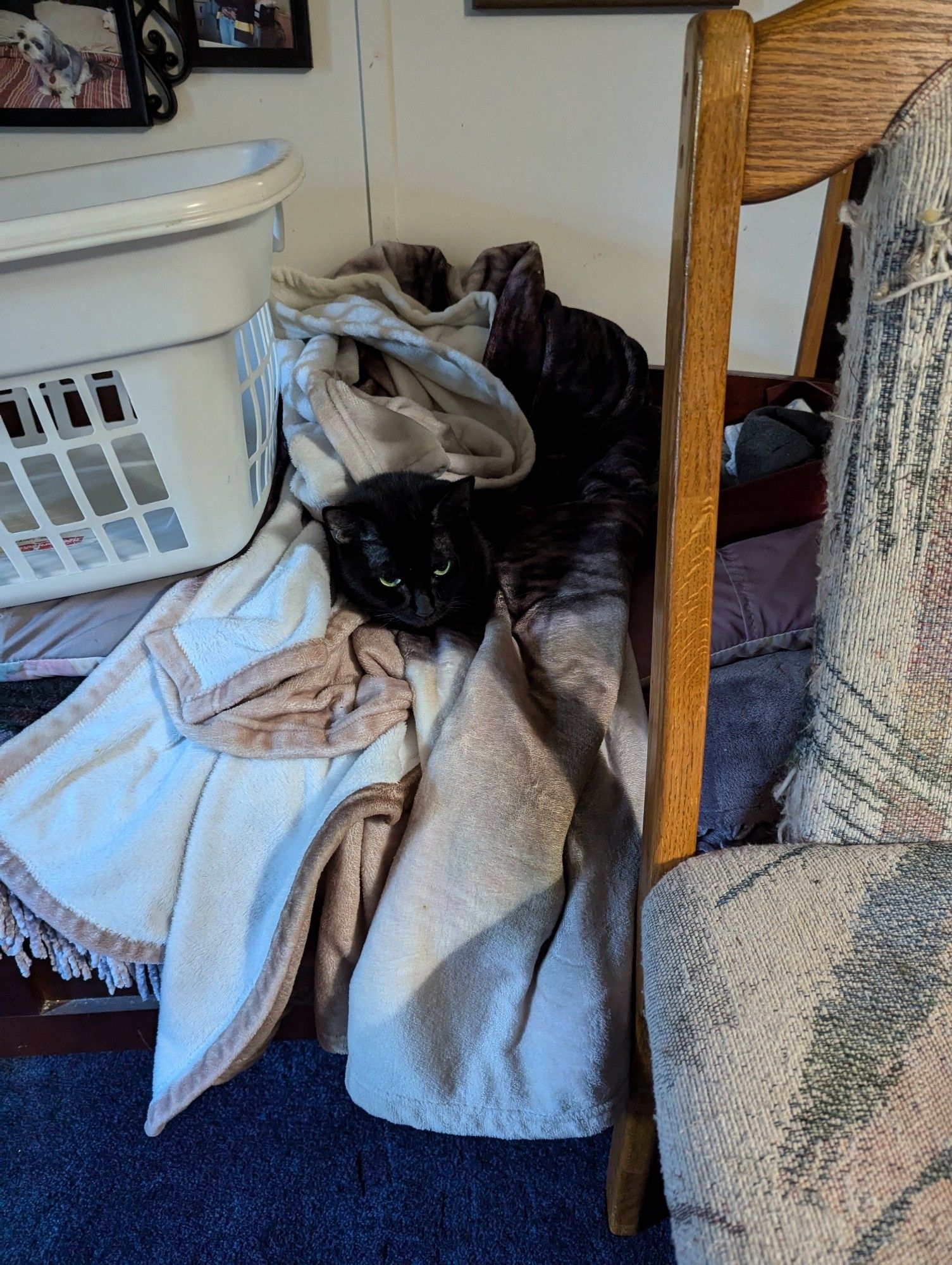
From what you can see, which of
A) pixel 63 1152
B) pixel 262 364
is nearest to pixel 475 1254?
pixel 63 1152

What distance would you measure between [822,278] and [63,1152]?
1536 mm

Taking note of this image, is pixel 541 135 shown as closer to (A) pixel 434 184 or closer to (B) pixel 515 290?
(A) pixel 434 184

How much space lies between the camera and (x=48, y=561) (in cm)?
80

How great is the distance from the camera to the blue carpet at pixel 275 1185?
762mm

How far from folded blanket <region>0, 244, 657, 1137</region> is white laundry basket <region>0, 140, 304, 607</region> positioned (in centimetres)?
8

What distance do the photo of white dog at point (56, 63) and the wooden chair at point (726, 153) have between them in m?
1.01

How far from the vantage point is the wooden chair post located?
37 cm

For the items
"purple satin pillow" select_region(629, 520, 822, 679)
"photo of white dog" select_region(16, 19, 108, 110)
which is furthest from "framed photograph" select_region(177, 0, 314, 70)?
"purple satin pillow" select_region(629, 520, 822, 679)

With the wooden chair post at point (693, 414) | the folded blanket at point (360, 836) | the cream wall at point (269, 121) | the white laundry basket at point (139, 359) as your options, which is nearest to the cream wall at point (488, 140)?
the cream wall at point (269, 121)

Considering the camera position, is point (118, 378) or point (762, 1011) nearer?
point (762, 1011)

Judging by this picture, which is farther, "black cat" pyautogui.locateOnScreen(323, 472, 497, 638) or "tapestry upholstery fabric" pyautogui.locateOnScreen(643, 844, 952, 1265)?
"black cat" pyautogui.locateOnScreen(323, 472, 497, 638)

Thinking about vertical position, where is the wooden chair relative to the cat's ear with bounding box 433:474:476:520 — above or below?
above

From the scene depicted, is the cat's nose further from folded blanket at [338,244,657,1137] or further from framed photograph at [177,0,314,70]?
framed photograph at [177,0,314,70]

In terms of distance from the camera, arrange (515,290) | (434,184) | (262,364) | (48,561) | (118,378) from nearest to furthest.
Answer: (118,378) → (48,561) → (262,364) → (515,290) → (434,184)
